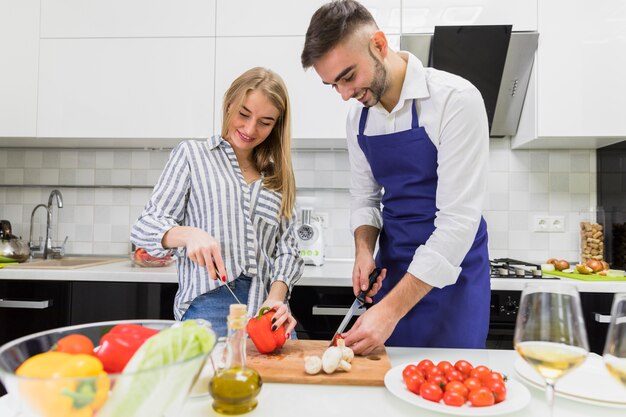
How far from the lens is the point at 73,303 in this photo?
1866mm

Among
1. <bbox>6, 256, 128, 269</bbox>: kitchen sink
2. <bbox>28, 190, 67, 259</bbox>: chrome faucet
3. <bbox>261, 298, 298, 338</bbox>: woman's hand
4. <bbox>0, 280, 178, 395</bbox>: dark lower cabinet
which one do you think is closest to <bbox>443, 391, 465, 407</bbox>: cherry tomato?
<bbox>261, 298, 298, 338</bbox>: woman's hand

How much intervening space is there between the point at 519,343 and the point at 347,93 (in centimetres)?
79

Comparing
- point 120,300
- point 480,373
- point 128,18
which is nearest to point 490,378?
point 480,373

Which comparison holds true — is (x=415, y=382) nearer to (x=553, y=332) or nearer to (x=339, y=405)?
(x=339, y=405)

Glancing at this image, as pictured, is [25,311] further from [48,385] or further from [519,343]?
Answer: [519,343]

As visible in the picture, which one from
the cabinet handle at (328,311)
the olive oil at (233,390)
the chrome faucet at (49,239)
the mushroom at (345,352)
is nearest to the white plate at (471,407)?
the mushroom at (345,352)

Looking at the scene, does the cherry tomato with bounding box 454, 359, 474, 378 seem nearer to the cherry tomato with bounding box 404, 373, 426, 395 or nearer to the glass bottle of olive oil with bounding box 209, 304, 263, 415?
the cherry tomato with bounding box 404, 373, 426, 395

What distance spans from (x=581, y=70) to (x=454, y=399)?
1.90m

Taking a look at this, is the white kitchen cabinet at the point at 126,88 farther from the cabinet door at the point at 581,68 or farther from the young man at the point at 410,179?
the cabinet door at the point at 581,68

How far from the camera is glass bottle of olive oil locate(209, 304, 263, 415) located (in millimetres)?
620

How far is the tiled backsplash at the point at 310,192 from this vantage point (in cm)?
238

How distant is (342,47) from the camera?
1086 millimetres

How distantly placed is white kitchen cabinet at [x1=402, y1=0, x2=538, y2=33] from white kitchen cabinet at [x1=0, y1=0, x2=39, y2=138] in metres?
1.77

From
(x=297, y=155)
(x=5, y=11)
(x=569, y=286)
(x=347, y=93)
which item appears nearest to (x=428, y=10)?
(x=297, y=155)
